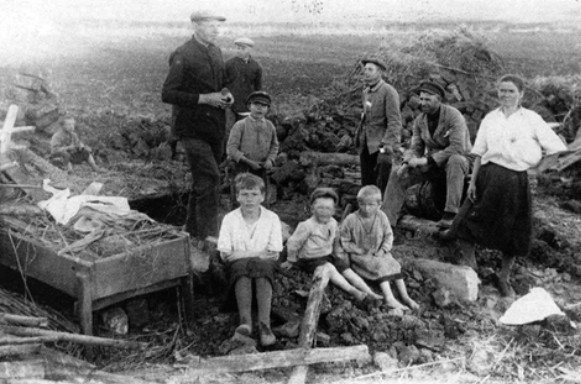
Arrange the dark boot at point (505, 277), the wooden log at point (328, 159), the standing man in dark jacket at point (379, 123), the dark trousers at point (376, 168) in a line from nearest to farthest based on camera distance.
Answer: the dark boot at point (505, 277)
the standing man in dark jacket at point (379, 123)
the dark trousers at point (376, 168)
the wooden log at point (328, 159)

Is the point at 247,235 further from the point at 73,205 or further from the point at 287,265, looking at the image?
the point at 73,205

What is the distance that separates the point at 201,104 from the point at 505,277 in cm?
350

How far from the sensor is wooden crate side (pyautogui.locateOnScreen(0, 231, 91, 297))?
4.86 meters

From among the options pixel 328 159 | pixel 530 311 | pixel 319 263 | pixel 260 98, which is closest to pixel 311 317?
pixel 319 263

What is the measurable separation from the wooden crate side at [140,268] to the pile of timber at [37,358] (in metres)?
0.44

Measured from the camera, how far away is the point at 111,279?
16.0ft

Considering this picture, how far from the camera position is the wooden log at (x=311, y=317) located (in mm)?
4379

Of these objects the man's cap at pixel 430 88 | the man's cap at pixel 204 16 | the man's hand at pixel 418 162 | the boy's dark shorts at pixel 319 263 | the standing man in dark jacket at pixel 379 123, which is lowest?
the boy's dark shorts at pixel 319 263

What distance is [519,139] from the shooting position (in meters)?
5.72

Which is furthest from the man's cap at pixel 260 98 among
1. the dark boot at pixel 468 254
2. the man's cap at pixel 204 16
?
the dark boot at pixel 468 254

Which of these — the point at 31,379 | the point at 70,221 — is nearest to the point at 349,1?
the point at 70,221

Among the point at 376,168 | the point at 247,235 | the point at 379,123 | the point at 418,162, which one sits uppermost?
the point at 379,123

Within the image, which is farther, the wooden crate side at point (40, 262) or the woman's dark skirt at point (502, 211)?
the woman's dark skirt at point (502, 211)

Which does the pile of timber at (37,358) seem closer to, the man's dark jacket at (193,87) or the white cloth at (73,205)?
the white cloth at (73,205)
